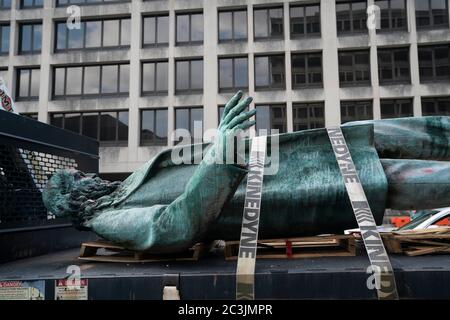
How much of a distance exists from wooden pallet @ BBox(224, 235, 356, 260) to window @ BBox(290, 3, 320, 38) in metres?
23.3

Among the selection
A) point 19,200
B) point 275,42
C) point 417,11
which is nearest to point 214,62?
point 275,42

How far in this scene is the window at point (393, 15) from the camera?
986 inches

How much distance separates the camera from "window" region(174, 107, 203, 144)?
25.5m

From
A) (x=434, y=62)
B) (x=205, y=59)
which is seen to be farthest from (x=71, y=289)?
(x=434, y=62)

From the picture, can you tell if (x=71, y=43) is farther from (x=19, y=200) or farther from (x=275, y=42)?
(x=19, y=200)

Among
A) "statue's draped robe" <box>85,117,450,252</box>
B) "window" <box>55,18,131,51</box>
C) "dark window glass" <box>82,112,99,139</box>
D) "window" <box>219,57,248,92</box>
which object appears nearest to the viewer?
"statue's draped robe" <box>85,117,450,252</box>

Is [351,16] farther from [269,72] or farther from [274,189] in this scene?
[274,189]

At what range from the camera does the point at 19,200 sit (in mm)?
4496

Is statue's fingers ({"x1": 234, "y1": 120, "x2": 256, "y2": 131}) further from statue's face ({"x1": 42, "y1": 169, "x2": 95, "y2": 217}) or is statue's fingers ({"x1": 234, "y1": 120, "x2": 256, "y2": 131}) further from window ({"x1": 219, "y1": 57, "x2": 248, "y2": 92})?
window ({"x1": 219, "y1": 57, "x2": 248, "y2": 92})

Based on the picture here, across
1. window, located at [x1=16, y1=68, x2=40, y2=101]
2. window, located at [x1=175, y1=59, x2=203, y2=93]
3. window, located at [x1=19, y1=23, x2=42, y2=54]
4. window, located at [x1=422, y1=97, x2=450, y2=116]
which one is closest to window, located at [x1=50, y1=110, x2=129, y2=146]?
window, located at [x1=16, y1=68, x2=40, y2=101]

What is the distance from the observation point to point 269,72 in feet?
84.0

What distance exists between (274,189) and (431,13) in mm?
26366

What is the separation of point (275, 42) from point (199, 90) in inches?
224

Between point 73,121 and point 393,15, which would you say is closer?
point 393,15
